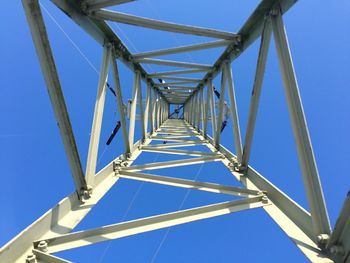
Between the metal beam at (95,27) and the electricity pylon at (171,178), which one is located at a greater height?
the metal beam at (95,27)

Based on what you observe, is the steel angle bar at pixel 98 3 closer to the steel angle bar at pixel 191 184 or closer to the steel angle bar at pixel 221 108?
the steel angle bar at pixel 191 184

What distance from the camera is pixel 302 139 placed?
A: 284 cm

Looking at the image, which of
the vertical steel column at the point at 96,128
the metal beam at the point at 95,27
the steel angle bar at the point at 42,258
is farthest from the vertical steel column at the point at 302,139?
the metal beam at the point at 95,27

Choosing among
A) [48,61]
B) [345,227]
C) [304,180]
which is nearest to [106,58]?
[48,61]

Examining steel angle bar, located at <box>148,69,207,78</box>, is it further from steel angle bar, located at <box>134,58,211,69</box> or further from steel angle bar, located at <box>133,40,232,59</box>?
steel angle bar, located at <box>133,40,232,59</box>

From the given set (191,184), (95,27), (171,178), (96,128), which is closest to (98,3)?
(95,27)

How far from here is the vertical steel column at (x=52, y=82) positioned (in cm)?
273

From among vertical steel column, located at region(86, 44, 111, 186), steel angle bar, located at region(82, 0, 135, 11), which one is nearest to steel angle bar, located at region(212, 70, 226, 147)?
vertical steel column, located at region(86, 44, 111, 186)

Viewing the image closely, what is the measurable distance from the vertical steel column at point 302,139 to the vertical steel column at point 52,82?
273 cm

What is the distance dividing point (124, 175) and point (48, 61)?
109 inches

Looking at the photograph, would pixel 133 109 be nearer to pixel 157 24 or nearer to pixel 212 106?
pixel 157 24

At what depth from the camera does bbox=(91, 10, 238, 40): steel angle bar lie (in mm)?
4609

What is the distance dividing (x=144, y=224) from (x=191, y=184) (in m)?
1.57

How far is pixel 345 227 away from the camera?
2.16 metres
